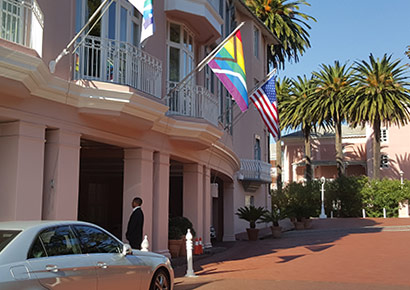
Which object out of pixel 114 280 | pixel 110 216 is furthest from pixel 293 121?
pixel 114 280

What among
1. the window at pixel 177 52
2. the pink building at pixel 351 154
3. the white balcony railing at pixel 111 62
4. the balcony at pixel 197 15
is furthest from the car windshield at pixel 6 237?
the pink building at pixel 351 154

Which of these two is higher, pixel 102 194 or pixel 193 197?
pixel 102 194

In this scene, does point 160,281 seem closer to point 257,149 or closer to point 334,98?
point 257,149

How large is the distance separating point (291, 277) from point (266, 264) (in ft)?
8.50

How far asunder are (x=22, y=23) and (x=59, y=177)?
3.15 m

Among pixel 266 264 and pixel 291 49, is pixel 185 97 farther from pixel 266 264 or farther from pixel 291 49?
pixel 291 49

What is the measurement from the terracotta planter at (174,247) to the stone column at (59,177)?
16.0 ft

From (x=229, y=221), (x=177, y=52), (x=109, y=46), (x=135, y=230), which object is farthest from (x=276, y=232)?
(x=109, y=46)

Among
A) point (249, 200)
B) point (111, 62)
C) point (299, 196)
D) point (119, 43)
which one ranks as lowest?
point (249, 200)

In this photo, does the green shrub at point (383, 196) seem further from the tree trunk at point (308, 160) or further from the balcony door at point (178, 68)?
the balcony door at point (178, 68)

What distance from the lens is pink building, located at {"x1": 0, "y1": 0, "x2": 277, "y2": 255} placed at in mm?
10180

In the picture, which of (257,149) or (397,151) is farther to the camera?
(397,151)

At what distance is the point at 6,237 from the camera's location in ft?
19.9

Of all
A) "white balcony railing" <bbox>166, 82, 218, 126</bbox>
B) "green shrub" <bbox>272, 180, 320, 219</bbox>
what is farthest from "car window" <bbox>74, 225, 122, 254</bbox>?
"green shrub" <bbox>272, 180, 320, 219</bbox>
